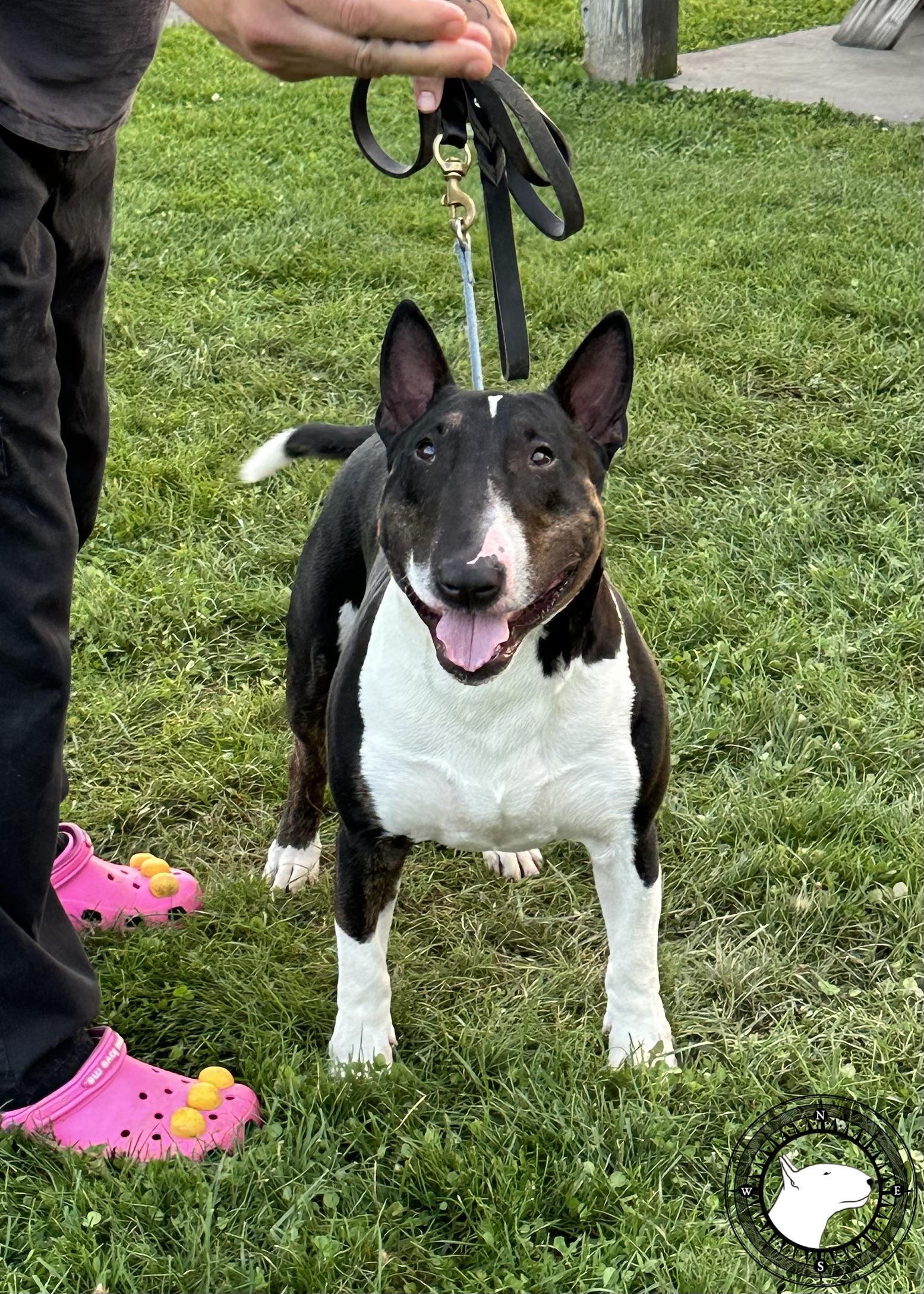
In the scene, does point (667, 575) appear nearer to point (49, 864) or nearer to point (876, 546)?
point (876, 546)

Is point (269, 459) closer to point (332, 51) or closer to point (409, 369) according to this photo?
point (409, 369)

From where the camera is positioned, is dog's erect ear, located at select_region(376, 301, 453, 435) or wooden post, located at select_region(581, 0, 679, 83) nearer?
dog's erect ear, located at select_region(376, 301, 453, 435)

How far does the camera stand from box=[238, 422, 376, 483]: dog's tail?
3.05m

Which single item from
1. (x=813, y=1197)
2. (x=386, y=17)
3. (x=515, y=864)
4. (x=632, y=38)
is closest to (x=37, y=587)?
(x=386, y=17)

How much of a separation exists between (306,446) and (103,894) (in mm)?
1103

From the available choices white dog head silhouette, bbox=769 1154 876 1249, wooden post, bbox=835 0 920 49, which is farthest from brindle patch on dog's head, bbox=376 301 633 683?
wooden post, bbox=835 0 920 49

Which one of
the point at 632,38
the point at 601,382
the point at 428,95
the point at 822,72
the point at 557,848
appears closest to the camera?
the point at 601,382

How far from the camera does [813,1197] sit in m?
2.11

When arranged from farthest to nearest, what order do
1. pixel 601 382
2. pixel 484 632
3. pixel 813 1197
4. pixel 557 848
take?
pixel 557 848, pixel 601 382, pixel 813 1197, pixel 484 632

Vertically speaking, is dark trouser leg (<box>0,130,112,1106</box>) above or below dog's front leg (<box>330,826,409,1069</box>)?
above

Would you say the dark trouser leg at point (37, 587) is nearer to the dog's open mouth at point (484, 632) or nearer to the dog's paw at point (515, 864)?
the dog's open mouth at point (484, 632)

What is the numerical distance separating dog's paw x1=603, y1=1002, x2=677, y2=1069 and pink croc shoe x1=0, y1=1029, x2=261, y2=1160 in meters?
0.67

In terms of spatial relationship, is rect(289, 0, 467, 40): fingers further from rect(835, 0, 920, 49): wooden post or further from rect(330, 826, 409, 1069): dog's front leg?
rect(835, 0, 920, 49): wooden post

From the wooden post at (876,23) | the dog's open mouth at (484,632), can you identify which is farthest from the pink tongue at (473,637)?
the wooden post at (876,23)
